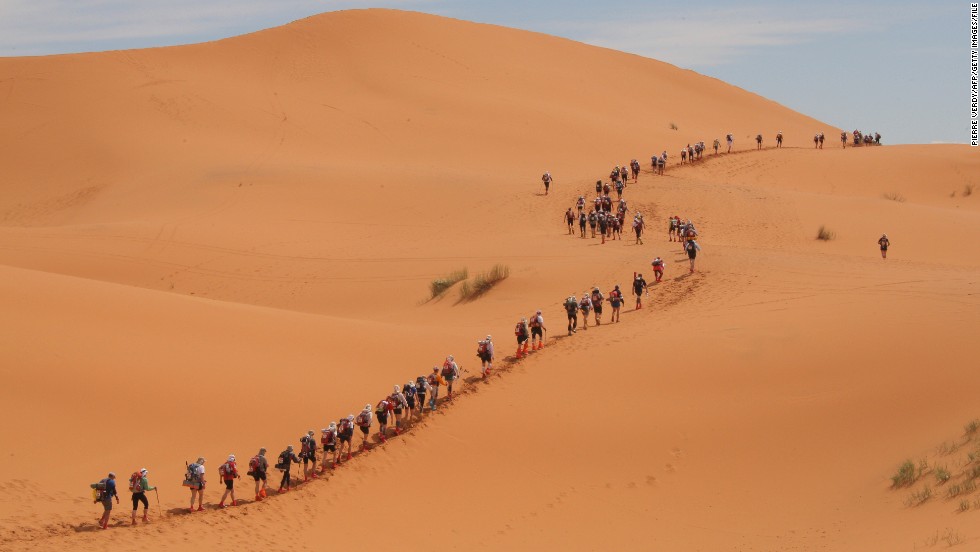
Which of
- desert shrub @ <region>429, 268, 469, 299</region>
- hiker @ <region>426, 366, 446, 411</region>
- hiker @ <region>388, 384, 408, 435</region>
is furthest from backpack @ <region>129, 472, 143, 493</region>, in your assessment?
desert shrub @ <region>429, 268, 469, 299</region>

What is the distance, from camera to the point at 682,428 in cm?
1967

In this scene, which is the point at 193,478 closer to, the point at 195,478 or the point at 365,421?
the point at 195,478

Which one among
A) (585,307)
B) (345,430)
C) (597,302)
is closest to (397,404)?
(345,430)

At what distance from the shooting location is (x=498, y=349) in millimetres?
23844

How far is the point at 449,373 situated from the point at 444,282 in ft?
35.2

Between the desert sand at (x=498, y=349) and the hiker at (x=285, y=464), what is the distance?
0.32 meters

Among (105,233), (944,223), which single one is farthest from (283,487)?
(944,223)

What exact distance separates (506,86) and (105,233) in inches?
1225

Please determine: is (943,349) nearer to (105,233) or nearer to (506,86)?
(105,233)

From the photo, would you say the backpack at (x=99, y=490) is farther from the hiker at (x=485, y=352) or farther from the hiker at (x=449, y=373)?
the hiker at (x=485, y=352)

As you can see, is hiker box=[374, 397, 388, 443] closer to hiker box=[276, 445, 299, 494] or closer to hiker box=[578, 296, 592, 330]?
hiker box=[276, 445, 299, 494]

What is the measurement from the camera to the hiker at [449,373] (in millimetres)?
20984

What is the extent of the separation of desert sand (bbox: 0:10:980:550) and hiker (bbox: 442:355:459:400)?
328mm

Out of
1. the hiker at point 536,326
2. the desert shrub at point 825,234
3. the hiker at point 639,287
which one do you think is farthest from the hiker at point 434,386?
the desert shrub at point 825,234
